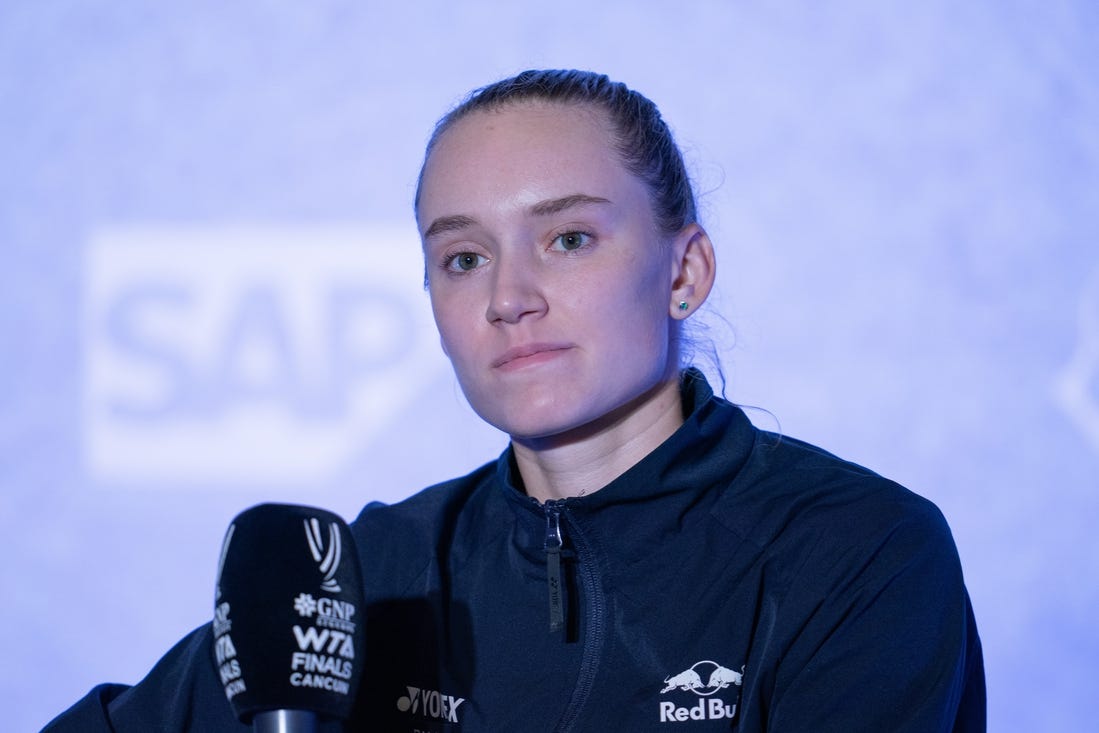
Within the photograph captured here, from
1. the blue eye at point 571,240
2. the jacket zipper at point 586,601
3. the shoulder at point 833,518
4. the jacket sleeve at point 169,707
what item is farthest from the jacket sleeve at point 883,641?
the jacket sleeve at point 169,707

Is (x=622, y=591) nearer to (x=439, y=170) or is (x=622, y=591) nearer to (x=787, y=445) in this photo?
(x=787, y=445)

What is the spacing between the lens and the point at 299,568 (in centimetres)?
95

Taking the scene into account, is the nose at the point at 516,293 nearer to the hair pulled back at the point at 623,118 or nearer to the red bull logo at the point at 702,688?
the hair pulled back at the point at 623,118

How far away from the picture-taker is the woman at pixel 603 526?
3.88ft

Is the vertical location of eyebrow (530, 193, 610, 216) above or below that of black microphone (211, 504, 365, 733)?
above

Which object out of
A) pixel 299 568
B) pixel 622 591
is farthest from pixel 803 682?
pixel 299 568

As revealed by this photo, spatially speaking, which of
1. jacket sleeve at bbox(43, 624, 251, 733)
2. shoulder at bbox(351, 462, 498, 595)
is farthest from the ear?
jacket sleeve at bbox(43, 624, 251, 733)

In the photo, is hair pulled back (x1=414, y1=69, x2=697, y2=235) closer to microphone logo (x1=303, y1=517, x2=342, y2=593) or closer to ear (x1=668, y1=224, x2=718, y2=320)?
ear (x1=668, y1=224, x2=718, y2=320)

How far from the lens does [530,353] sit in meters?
1.26

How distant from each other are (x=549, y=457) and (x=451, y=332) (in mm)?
190

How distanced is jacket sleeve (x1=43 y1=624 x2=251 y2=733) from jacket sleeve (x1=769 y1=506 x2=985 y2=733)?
623mm

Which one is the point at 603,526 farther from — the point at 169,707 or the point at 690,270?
the point at 169,707

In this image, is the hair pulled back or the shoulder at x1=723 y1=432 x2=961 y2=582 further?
the hair pulled back

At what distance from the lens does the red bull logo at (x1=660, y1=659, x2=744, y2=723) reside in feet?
3.92
